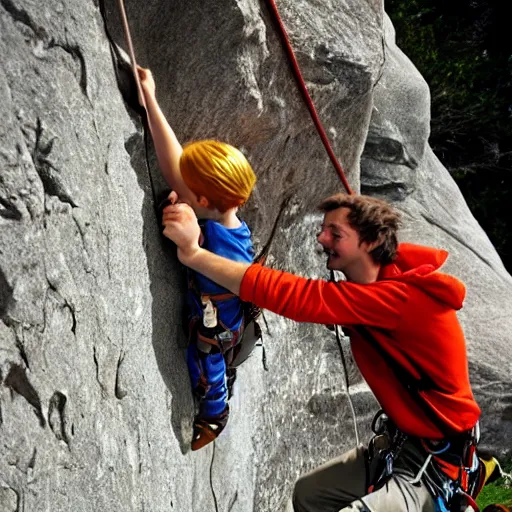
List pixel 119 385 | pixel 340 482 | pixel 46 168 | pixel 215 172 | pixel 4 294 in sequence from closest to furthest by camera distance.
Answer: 1. pixel 4 294
2. pixel 46 168
3. pixel 119 385
4. pixel 215 172
5. pixel 340 482

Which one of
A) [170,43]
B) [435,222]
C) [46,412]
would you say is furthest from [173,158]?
[435,222]

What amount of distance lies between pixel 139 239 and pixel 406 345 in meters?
1.14

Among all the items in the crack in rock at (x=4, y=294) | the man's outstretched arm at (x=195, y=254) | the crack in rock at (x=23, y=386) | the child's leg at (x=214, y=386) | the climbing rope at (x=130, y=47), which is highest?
the climbing rope at (x=130, y=47)

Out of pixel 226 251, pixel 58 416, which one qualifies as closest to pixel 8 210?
pixel 58 416

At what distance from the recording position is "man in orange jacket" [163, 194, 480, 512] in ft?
10.5

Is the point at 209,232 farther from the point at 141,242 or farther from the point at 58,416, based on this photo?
the point at 58,416

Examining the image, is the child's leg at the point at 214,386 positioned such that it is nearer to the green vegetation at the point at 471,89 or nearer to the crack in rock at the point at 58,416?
the crack in rock at the point at 58,416

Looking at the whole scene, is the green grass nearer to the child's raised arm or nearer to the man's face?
the man's face

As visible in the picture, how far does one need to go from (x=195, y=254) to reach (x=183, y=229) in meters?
0.11

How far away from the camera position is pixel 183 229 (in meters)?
3.18

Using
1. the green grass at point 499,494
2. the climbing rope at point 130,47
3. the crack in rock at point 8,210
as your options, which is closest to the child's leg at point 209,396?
the climbing rope at point 130,47

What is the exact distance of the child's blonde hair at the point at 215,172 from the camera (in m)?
3.15

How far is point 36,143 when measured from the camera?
267 cm

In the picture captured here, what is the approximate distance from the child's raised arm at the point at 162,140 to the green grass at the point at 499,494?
197 inches
